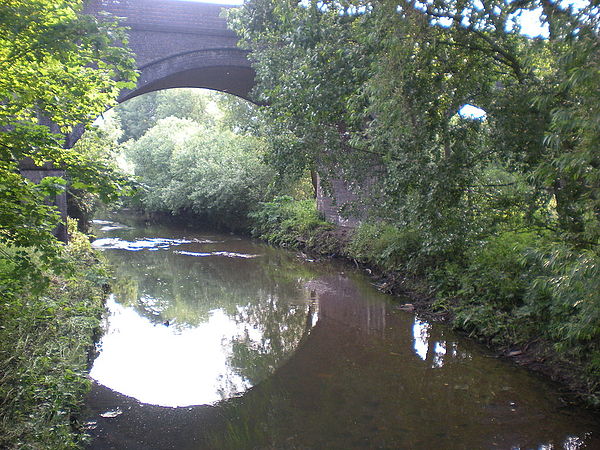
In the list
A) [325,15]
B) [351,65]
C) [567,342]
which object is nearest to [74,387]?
[567,342]

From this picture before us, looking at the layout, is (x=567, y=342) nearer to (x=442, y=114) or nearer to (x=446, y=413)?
(x=446, y=413)

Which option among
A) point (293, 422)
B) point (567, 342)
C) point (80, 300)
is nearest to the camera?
point (293, 422)

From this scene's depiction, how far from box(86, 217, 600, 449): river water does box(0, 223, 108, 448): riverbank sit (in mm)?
523

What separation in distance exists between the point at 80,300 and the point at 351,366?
3.47m

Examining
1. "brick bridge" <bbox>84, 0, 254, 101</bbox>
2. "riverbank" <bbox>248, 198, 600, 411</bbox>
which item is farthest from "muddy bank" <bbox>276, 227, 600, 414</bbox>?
"brick bridge" <bbox>84, 0, 254, 101</bbox>

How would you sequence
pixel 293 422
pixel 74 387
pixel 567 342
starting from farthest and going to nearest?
pixel 567 342
pixel 293 422
pixel 74 387

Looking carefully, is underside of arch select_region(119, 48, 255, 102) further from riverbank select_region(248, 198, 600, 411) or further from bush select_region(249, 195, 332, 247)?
riverbank select_region(248, 198, 600, 411)

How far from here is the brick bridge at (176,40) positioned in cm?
1205

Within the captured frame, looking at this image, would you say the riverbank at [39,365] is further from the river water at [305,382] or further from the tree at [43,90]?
the river water at [305,382]

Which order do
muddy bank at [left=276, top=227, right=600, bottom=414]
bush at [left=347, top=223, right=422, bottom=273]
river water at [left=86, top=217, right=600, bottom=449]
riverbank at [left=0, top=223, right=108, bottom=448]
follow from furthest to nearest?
bush at [left=347, top=223, right=422, bottom=273] → muddy bank at [left=276, top=227, right=600, bottom=414] → river water at [left=86, top=217, right=600, bottom=449] → riverbank at [left=0, top=223, right=108, bottom=448]

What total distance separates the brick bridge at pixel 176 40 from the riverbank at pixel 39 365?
8274 mm

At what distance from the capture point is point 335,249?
13477 mm

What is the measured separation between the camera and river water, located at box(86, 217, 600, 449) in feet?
13.8

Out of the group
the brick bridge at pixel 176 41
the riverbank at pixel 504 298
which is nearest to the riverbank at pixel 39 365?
the riverbank at pixel 504 298
